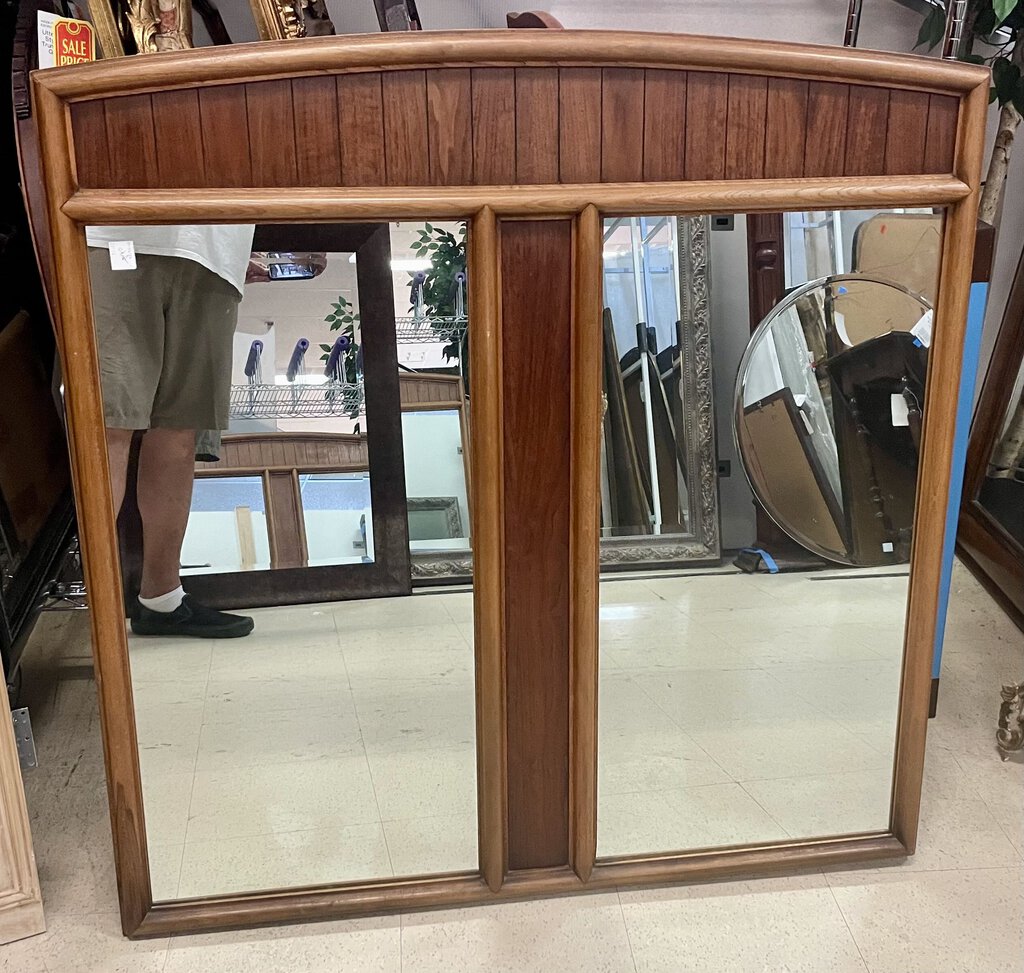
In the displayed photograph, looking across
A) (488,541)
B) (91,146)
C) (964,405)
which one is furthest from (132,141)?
(964,405)

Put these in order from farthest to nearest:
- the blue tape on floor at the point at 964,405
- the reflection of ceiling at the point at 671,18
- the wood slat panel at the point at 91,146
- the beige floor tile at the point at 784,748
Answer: the reflection of ceiling at the point at 671,18 < the blue tape on floor at the point at 964,405 < the beige floor tile at the point at 784,748 < the wood slat panel at the point at 91,146

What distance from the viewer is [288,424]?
1085mm

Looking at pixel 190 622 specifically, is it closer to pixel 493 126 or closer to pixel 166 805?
pixel 166 805

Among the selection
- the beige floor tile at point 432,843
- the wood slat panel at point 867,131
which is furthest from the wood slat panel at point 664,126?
the beige floor tile at point 432,843

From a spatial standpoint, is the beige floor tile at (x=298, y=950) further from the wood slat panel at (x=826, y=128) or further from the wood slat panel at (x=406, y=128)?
the wood slat panel at (x=826, y=128)

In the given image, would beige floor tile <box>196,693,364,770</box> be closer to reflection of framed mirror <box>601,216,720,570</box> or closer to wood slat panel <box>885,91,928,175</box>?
reflection of framed mirror <box>601,216,720,570</box>

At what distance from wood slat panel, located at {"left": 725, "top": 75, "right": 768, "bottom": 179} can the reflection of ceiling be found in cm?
68

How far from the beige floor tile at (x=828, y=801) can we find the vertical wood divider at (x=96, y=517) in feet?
2.72

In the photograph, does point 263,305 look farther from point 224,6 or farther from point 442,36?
point 224,6

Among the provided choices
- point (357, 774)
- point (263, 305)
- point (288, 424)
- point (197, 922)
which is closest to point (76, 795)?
point (197, 922)

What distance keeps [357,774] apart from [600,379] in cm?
61

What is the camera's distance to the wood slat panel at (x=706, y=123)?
98cm

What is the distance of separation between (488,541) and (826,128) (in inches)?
24.8

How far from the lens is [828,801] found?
126 centimetres
